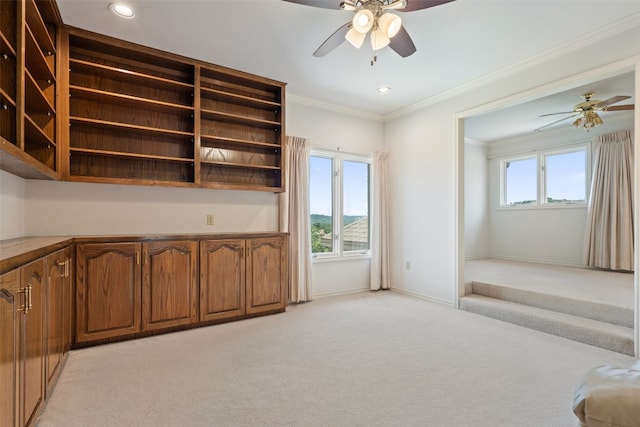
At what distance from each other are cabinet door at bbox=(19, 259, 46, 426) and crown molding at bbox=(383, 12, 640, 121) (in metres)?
4.29

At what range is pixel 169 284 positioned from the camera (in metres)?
3.08

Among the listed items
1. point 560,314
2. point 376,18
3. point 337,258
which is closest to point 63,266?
point 376,18

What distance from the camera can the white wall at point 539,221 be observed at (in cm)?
567

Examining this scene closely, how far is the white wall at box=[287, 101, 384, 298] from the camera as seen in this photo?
441 cm

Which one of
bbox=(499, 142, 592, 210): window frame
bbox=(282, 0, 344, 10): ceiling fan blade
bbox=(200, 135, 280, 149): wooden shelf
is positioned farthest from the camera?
bbox=(499, 142, 592, 210): window frame

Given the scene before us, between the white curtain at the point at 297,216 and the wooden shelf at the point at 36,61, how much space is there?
2.31 metres

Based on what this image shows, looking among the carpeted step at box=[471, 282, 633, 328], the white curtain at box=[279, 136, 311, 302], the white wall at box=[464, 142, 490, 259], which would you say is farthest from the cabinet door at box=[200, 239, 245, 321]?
the white wall at box=[464, 142, 490, 259]

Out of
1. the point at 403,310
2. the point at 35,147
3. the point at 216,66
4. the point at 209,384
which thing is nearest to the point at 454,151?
the point at 403,310

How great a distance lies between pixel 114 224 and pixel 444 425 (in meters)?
3.28

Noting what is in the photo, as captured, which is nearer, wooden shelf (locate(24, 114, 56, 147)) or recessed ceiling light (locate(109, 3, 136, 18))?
wooden shelf (locate(24, 114, 56, 147))

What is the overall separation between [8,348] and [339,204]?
12.7ft

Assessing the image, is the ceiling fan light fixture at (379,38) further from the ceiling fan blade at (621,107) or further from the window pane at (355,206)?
the ceiling fan blade at (621,107)

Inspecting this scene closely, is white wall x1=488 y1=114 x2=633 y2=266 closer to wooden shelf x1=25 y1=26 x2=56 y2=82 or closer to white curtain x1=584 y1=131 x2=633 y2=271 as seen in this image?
white curtain x1=584 y1=131 x2=633 y2=271

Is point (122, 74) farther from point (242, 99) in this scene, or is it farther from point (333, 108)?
point (333, 108)
